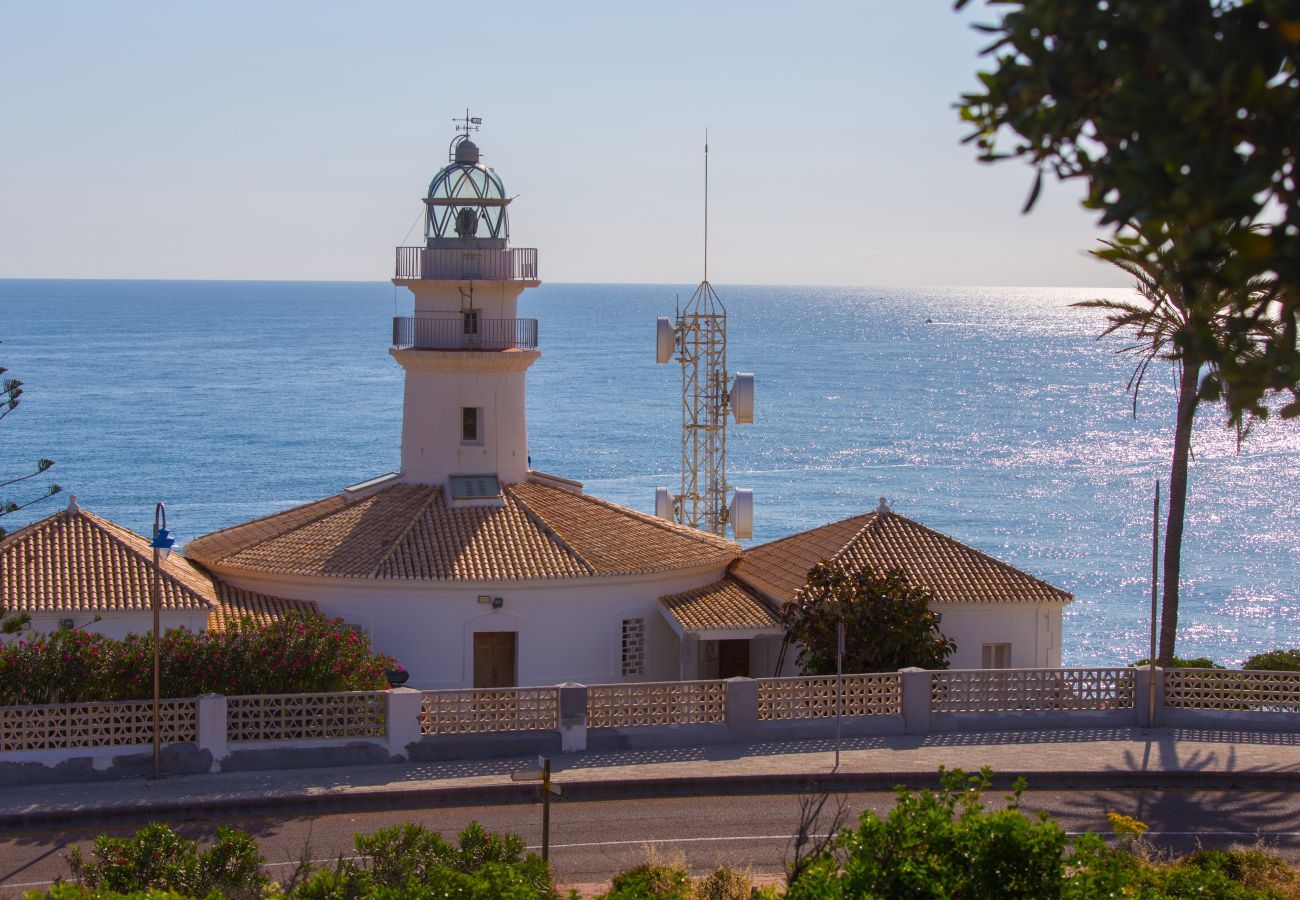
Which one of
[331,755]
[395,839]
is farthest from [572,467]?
[395,839]

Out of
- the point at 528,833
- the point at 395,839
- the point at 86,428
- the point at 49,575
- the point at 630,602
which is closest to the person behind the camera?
the point at 395,839

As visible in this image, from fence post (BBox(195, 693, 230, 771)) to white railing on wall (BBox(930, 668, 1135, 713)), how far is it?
10044 mm

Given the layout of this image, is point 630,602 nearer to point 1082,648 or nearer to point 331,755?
point 331,755

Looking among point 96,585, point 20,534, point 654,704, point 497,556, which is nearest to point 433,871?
point 654,704

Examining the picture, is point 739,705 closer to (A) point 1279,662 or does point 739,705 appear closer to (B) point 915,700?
(B) point 915,700

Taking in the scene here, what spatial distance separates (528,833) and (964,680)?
786cm

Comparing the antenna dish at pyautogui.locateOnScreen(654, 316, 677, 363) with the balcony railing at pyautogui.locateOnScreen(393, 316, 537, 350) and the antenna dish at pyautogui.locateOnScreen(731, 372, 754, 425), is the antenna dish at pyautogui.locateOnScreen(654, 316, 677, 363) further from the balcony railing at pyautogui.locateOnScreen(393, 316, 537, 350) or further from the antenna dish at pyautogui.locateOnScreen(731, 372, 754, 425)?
the balcony railing at pyautogui.locateOnScreen(393, 316, 537, 350)

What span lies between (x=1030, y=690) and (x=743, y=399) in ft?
51.9

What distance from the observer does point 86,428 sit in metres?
102

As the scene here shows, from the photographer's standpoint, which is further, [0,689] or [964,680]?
[964,680]

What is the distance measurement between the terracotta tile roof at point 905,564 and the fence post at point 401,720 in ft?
25.1

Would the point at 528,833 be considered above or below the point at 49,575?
below

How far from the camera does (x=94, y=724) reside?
2080 centimetres

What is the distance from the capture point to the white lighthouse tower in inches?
1185
